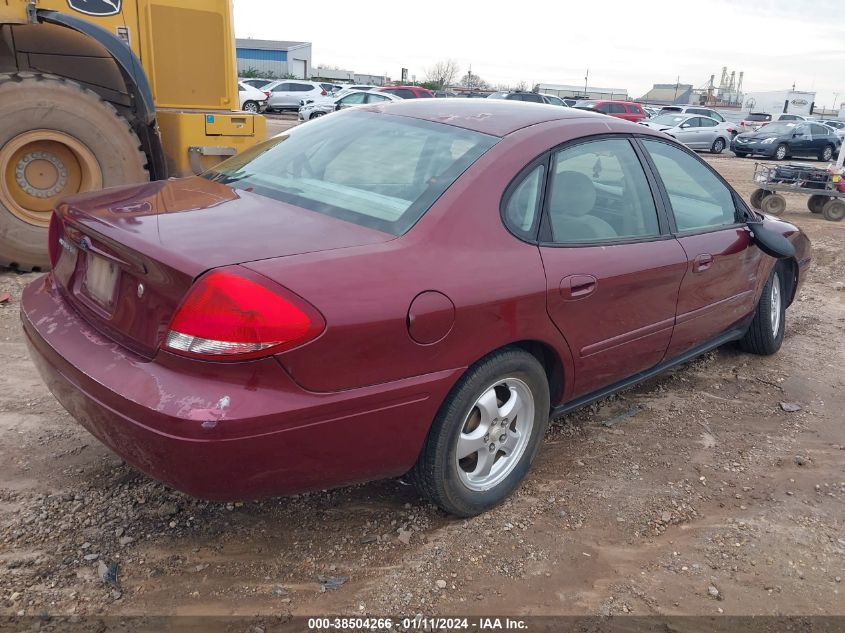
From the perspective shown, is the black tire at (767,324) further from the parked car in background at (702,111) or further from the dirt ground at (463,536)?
the parked car in background at (702,111)

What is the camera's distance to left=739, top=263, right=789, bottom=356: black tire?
4.65 m

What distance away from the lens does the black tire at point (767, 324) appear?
4.65 metres

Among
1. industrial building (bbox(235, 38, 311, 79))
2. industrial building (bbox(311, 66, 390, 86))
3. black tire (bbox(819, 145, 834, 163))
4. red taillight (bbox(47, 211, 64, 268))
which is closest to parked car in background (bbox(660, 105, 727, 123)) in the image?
black tire (bbox(819, 145, 834, 163))

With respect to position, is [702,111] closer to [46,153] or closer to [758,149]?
[758,149]

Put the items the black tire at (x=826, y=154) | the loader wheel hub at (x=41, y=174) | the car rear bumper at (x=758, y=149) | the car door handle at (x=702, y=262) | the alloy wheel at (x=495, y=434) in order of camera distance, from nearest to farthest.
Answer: the alloy wheel at (x=495, y=434)
the car door handle at (x=702, y=262)
the loader wheel hub at (x=41, y=174)
the car rear bumper at (x=758, y=149)
the black tire at (x=826, y=154)

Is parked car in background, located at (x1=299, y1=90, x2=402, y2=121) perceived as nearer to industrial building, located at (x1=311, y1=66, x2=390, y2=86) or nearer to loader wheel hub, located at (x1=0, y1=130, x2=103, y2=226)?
loader wheel hub, located at (x1=0, y1=130, x2=103, y2=226)

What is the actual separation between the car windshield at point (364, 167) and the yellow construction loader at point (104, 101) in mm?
2720

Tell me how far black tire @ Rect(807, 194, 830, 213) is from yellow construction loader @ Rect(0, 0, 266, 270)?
9.64 meters

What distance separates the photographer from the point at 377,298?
228 cm

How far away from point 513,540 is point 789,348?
11.1 feet

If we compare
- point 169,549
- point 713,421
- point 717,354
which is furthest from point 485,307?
point 717,354

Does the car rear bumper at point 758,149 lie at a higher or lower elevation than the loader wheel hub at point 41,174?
lower

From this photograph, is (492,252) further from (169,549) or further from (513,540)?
(169,549)

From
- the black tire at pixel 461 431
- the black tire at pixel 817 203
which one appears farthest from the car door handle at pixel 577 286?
the black tire at pixel 817 203
